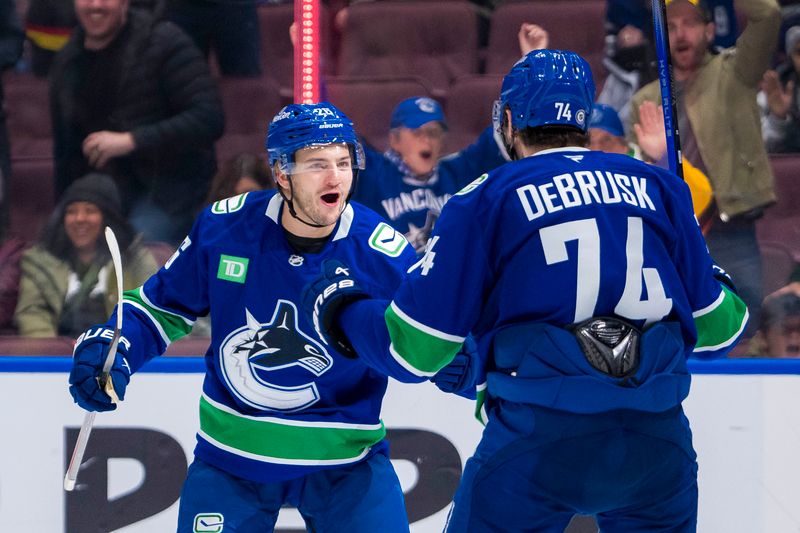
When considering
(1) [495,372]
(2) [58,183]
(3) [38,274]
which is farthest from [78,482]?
(1) [495,372]

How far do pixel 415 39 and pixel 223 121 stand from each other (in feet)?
2.45

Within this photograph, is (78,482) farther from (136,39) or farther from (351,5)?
(351,5)

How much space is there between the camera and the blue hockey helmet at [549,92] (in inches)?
82.6

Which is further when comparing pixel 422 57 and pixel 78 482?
pixel 422 57

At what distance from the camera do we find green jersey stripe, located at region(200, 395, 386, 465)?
2.55m

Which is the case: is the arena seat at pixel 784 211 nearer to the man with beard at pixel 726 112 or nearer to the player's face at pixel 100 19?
the man with beard at pixel 726 112

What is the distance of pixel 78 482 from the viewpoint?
335 cm

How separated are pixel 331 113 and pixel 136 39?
1.76m

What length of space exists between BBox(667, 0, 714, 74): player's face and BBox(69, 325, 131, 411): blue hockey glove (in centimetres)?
222

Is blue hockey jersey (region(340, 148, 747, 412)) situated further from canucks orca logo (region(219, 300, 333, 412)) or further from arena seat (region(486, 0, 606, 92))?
arena seat (region(486, 0, 606, 92))

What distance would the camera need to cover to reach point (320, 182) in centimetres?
254

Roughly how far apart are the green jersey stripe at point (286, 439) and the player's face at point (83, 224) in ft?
4.95

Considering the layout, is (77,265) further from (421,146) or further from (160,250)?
(421,146)

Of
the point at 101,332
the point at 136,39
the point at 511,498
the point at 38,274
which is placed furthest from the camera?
the point at 136,39
